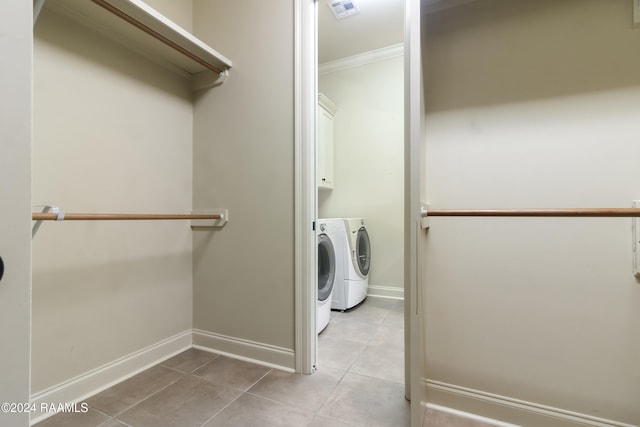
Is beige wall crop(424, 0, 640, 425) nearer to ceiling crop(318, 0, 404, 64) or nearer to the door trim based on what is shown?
the door trim

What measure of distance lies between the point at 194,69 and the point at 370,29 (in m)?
1.83

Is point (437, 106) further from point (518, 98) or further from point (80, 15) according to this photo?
point (80, 15)

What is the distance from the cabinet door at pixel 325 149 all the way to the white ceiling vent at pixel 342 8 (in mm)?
841

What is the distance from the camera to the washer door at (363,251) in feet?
9.97

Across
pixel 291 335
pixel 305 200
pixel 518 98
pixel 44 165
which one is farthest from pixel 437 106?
pixel 44 165

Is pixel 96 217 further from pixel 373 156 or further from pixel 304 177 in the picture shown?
pixel 373 156

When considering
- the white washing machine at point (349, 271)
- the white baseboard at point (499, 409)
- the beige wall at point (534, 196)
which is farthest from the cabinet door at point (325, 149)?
the white baseboard at point (499, 409)

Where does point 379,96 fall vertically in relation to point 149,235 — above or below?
above

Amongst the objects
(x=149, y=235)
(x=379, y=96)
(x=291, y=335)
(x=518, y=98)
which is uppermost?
(x=379, y=96)

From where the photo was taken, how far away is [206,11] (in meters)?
2.04

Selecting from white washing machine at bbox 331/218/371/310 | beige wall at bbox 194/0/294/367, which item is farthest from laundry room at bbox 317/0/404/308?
beige wall at bbox 194/0/294/367

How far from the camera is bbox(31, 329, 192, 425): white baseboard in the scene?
132cm

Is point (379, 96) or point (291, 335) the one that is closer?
point (291, 335)

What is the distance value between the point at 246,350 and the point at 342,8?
289 cm
